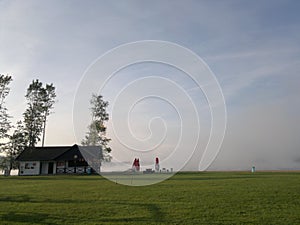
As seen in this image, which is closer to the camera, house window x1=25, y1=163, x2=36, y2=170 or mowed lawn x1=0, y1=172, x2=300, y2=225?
mowed lawn x1=0, y1=172, x2=300, y2=225

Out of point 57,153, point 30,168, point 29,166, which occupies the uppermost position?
point 57,153

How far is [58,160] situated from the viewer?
168 ft

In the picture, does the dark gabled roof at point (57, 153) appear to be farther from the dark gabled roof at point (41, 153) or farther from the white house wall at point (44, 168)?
the white house wall at point (44, 168)

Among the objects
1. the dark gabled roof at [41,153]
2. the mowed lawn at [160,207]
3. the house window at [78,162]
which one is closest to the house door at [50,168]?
the dark gabled roof at [41,153]

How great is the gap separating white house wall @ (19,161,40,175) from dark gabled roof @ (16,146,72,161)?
715mm

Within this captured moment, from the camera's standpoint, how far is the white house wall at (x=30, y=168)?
172ft

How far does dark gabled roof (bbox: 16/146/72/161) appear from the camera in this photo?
5239 centimetres

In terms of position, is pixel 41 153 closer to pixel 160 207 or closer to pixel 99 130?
pixel 99 130

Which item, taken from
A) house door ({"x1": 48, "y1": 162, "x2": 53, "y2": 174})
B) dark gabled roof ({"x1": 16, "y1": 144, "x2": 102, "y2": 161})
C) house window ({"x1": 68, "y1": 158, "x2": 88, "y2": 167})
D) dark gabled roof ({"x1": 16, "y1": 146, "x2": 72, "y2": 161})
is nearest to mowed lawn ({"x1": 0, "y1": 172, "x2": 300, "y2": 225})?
dark gabled roof ({"x1": 16, "y1": 144, "x2": 102, "y2": 161})

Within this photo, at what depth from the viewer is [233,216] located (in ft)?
40.1

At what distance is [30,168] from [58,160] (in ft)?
17.9

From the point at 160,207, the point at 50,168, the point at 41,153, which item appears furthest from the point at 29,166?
the point at 160,207

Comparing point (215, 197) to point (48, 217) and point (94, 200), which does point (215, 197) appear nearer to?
point (94, 200)

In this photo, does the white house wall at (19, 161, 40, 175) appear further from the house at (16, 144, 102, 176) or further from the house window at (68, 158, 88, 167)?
the house window at (68, 158, 88, 167)
